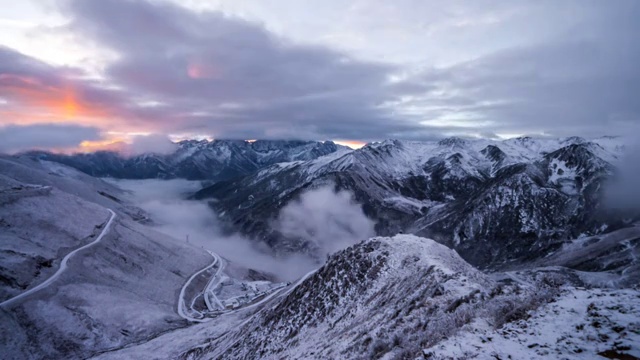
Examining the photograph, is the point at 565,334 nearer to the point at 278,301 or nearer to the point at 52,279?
the point at 278,301

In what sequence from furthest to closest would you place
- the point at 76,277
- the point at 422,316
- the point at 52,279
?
the point at 76,277 < the point at 52,279 < the point at 422,316

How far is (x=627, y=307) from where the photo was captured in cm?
1650

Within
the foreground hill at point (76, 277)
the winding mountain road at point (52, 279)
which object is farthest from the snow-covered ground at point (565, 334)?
the winding mountain road at point (52, 279)

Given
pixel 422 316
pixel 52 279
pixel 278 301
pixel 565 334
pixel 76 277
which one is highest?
pixel 565 334

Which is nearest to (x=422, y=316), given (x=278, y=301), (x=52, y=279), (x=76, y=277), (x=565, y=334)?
(x=565, y=334)

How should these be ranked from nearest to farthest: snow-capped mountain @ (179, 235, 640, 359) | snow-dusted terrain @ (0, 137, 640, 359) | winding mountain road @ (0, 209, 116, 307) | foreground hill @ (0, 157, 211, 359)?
snow-capped mountain @ (179, 235, 640, 359), snow-dusted terrain @ (0, 137, 640, 359), foreground hill @ (0, 157, 211, 359), winding mountain road @ (0, 209, 116, 307)

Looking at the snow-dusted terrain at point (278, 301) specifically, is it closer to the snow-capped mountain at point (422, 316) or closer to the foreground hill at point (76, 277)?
the snow-capped mountain at point (422, 316)

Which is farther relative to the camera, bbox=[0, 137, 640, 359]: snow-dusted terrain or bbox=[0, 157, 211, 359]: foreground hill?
bbox=[0, 157, 211, 359]: foreground hill

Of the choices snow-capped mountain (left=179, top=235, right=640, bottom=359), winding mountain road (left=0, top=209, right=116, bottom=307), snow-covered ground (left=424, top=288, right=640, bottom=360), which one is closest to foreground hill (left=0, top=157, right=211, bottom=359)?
winding mountain road (left=0, top=209, right=116, bottom=307)

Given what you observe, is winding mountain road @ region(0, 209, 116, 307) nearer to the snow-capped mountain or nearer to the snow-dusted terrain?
the snow-dusted terrain

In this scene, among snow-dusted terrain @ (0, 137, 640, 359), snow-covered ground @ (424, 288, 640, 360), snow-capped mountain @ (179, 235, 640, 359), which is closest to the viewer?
snow-covered ground @ (424, 288, 640, 360)

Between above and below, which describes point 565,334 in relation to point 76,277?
above

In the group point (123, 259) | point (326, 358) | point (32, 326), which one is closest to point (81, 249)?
A: point (123, 259)

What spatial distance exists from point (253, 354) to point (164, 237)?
448 feet
